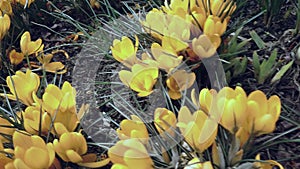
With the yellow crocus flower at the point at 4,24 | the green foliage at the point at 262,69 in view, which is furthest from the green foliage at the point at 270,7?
the yellow crocus flower at the point at 4,24

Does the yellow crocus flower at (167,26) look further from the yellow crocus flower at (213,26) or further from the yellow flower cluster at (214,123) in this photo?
the yellow flower cluster at (214,123)

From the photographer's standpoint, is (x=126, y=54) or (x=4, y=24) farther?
(x=4, y=24)

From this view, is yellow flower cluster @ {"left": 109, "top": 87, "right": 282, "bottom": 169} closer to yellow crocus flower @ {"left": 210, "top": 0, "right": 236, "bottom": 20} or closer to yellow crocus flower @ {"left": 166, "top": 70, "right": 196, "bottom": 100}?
yellow crocus flower @ {"left": 166, "top": 70, "right": 196, "bottom": 100}

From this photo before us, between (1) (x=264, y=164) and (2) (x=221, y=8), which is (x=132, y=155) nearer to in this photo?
(1) (x=264, y=164)

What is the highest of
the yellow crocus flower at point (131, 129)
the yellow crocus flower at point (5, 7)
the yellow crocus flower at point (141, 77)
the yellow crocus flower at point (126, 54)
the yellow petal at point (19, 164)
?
the yellow crocus flower at point (5, 7)

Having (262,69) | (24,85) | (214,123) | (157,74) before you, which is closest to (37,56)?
(24,85)

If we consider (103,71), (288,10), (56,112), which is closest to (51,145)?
(56,112)

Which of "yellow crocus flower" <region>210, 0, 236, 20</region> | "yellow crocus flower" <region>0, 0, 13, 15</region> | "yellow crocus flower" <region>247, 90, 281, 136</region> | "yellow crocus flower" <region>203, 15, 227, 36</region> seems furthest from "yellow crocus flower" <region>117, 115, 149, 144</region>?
"yellow crocus flower" <region>0, 0, 13, 15</region>
